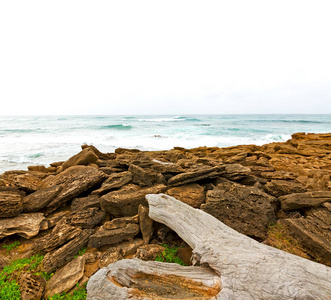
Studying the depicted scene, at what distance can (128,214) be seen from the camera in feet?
12.7

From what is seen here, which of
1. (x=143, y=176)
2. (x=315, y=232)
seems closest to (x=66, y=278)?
(x=143, y=176)

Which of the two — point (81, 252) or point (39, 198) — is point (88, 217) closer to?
point (81, 252)

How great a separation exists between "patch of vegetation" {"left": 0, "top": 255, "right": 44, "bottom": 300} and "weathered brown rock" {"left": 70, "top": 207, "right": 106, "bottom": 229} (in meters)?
0.75

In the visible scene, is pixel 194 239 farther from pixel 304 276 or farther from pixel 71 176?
pixel 71 176

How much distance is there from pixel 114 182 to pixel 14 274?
7.41ft

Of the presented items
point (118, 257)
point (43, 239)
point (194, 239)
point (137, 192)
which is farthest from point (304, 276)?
point (43, 239)

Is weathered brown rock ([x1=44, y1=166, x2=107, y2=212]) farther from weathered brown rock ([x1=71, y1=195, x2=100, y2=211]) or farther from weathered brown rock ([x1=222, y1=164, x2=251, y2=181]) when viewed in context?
weathered brown rock ([x1=222, y1=164, x2=251, y2=181])

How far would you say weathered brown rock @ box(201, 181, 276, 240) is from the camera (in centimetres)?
342

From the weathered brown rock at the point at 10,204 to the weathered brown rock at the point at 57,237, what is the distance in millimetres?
948

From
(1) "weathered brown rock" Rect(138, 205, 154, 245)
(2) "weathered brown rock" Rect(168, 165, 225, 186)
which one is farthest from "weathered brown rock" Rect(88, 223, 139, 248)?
(2) "weathered brown rock" Rect(168, 165, 225, 186)

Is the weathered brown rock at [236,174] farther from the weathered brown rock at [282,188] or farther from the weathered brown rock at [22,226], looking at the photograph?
the weathered brown rock at [22,226]

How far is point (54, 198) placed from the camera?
4094 mm

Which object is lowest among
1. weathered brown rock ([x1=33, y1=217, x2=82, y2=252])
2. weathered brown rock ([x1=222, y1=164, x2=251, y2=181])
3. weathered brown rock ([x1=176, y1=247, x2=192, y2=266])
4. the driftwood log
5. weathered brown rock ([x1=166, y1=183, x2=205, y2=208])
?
weathered brown rock ([x1=176, y1=247, x2=192, y2=266])

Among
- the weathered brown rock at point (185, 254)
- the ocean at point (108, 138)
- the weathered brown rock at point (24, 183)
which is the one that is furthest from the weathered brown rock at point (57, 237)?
the ocean at point (108, 138)
